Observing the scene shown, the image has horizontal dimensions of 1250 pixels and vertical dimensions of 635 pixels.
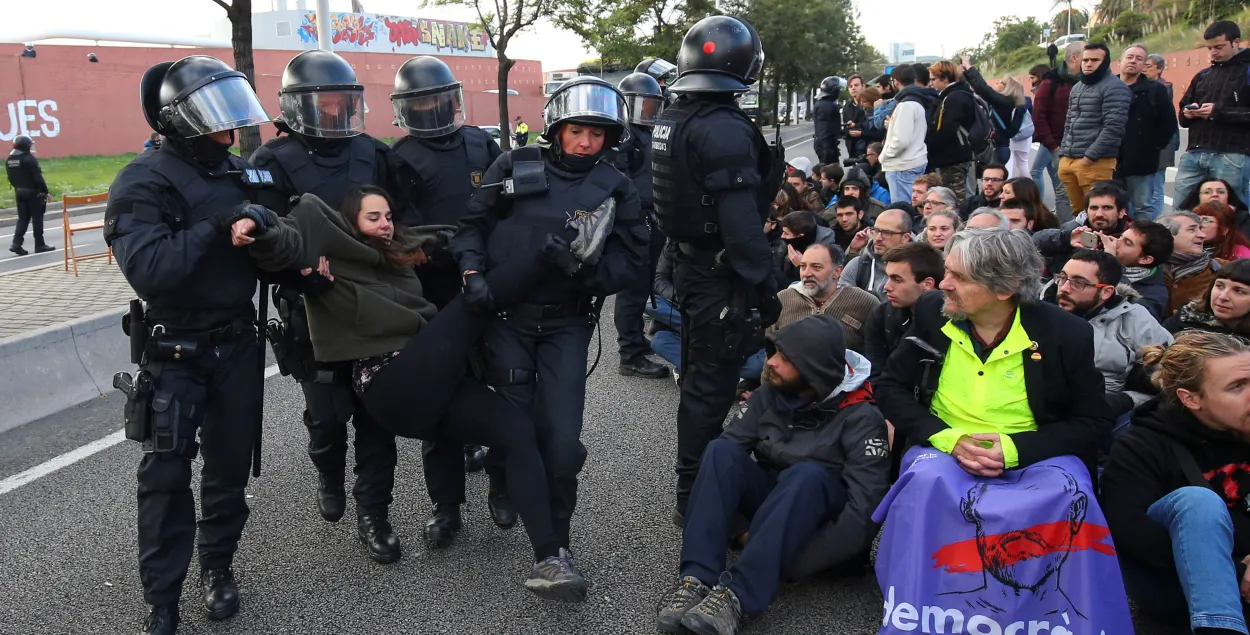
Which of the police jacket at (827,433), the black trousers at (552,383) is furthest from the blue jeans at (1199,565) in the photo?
the black trousers at (552,383)

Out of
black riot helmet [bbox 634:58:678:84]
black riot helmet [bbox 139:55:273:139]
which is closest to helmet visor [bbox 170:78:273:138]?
black riot helmet [bbox 139:55:273:139]

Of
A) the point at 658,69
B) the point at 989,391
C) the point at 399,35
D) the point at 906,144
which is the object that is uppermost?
the point at 399,35

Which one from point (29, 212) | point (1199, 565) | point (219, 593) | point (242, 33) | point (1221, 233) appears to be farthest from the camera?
point (29, 212)

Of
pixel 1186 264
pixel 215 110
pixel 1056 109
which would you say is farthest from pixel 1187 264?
pixel 1056 109

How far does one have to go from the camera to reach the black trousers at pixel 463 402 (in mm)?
3393

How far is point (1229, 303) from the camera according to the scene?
151 inches

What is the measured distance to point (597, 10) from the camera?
75.9 ft

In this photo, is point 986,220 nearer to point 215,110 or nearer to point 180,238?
point 215,110

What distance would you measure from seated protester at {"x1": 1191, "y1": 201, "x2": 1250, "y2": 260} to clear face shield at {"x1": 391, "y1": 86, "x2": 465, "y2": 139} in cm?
427

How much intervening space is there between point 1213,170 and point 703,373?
17.8 ft

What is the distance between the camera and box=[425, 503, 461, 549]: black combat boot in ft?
12.7

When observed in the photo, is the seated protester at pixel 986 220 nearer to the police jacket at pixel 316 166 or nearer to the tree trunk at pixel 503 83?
the police jacket at pixel 316 166

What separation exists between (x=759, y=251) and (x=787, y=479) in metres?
0.96

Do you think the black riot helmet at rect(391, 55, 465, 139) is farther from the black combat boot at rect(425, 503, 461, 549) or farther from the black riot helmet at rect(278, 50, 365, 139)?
the black combat boot at rect(425, 503, 461, 549)
